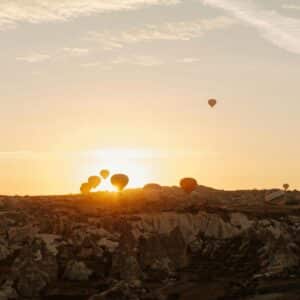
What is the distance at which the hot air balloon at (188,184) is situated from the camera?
132 meters

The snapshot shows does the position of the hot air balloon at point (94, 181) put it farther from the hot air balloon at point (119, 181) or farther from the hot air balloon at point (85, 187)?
the hot air balloon at point (119, 181)

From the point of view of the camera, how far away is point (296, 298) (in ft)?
187

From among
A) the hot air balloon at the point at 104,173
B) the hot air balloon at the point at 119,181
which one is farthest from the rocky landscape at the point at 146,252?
the hot air balloon at the point at 104,173

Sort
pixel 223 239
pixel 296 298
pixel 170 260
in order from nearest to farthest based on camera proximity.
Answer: pixel 296 298 < pixel 170 260 < pixel 223 239

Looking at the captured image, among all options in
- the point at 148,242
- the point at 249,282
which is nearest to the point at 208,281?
the point at 249,282

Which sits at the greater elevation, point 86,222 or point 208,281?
point 86,222

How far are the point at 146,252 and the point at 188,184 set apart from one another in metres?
68.7

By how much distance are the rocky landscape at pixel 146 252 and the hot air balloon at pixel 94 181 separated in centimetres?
8360

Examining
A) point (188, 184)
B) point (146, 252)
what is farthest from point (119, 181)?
point (146, 252)

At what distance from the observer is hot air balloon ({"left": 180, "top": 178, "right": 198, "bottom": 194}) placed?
13200 centimetres

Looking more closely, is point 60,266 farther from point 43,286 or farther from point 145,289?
point 145,289

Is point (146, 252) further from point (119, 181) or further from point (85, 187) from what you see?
point (85, 187)

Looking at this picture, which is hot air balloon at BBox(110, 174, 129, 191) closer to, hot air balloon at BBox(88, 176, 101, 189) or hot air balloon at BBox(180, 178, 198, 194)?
hot air balloon at BBox(180, 178, 198, 194)

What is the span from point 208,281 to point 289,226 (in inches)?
730
